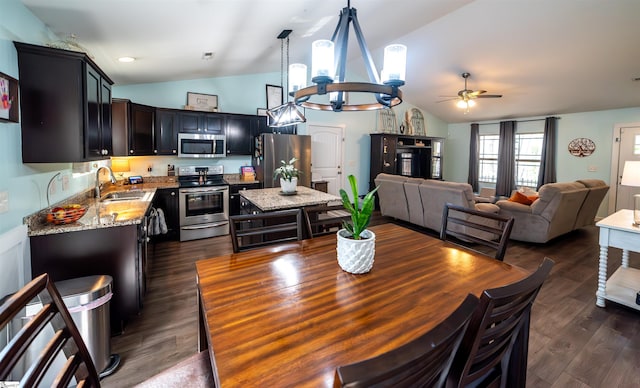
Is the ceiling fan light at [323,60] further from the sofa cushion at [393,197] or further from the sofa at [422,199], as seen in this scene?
the sofa cushion at [393,197]

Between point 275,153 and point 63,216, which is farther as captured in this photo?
point 275,153

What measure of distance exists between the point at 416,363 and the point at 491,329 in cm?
45

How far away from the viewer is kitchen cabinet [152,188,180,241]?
4406 millimetres

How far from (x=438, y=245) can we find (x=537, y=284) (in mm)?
1000

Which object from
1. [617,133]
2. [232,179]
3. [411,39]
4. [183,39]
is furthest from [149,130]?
[617,133]

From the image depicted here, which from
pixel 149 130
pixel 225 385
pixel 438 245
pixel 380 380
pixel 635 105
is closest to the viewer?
pixel 380 380

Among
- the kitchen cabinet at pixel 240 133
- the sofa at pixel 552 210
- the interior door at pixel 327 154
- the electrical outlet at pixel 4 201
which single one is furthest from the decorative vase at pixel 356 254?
the interior door at pixel 327 154

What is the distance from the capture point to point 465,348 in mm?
877

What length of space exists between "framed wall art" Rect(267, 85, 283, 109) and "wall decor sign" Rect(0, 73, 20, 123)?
4211 millimetres

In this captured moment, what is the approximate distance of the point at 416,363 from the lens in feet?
2.00

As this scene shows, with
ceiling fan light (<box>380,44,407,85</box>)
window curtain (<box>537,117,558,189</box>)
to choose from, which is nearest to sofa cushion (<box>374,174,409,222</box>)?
ceiling fan light (<box>380,44,407,85</box>)

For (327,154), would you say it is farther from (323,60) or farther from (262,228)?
(323,60)

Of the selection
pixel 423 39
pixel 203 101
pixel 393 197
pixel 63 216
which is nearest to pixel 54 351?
pixel 63 216

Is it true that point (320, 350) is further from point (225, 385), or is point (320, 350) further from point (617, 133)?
point (617, 133)
